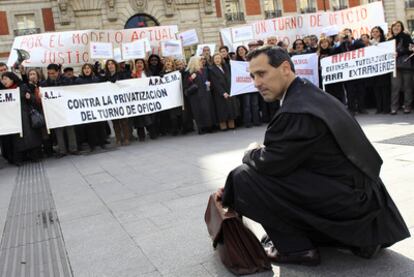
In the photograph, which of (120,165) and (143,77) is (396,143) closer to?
(120,165)

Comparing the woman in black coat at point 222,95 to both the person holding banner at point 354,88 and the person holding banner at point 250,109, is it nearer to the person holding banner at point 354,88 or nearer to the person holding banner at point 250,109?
the person holding banner at point 250,109

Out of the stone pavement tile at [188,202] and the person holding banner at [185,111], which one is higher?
the person holding banner at [185,111]

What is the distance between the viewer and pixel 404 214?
3.80m

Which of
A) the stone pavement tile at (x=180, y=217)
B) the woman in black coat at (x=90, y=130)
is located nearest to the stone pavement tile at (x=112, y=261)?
the stone pavement tile at (x=180, y=217)

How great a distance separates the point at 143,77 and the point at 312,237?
327 inches

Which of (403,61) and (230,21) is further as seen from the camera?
(230,21)

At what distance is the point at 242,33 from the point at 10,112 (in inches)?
270

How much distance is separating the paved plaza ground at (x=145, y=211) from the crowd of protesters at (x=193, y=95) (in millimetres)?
864

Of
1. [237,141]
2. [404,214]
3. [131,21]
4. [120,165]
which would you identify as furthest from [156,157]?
[131,21]

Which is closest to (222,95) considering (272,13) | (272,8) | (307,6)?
(272,13)

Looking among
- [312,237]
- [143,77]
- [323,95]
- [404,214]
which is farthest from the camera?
[143,77]

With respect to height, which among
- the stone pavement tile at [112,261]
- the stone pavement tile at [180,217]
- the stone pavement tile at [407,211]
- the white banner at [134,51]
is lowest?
the stone pavement tile at [407,211]

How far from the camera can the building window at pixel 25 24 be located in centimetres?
3073

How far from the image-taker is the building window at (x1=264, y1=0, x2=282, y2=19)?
37469mm
